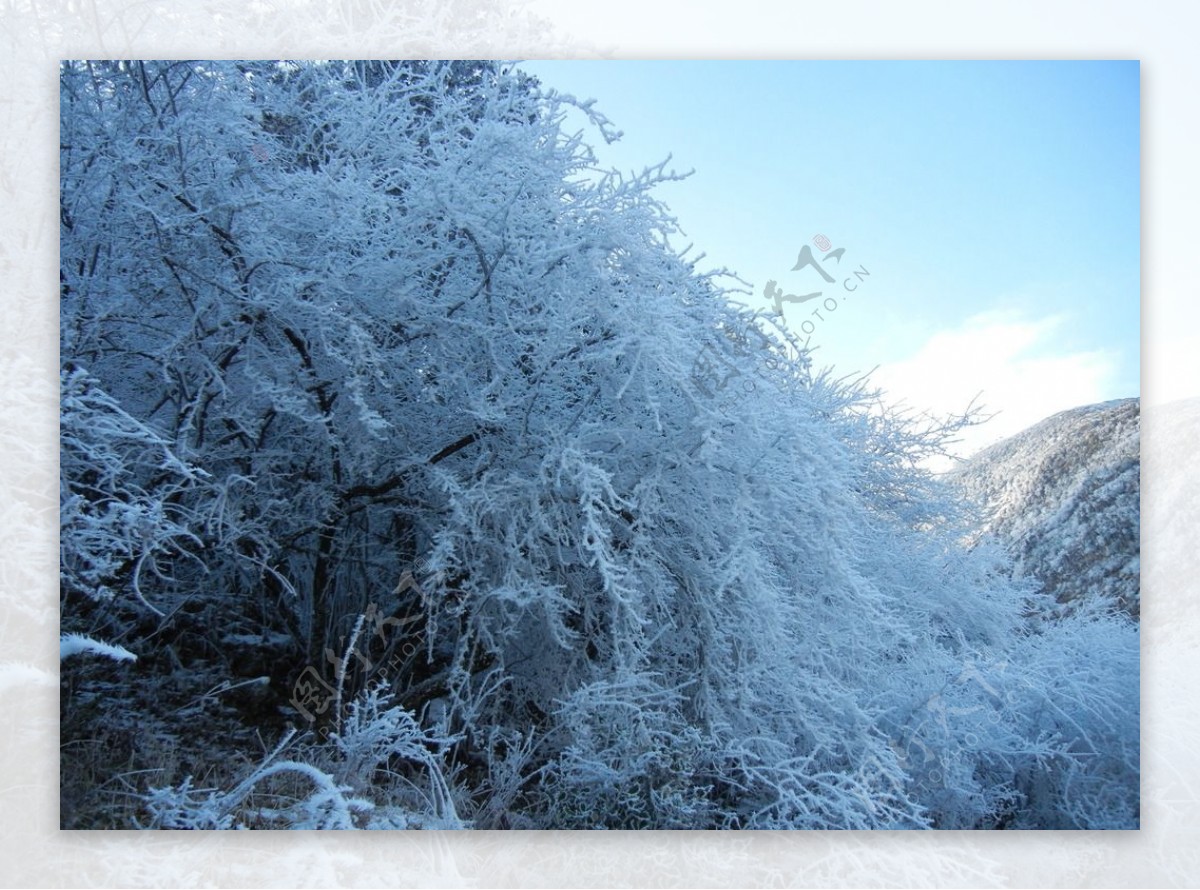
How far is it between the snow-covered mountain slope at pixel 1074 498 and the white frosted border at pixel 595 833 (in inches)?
3.3

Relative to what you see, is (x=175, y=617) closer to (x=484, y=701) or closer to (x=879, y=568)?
(x=484, y=701)

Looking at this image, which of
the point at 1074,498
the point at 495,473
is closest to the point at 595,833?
the point at 495,473

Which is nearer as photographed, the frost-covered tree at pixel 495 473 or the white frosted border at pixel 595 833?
the white frosted border at pixel 595 833

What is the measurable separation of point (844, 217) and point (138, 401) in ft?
8.34

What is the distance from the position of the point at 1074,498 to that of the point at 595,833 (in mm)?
2063

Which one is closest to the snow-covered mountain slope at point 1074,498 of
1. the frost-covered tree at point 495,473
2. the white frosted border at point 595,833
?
the white frosted border at point 595,833

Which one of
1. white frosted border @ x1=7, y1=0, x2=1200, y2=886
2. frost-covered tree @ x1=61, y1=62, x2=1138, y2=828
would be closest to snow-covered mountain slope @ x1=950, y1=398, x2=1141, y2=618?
white frosted border @ x1=7, y1=0, x2=1200, y2=886

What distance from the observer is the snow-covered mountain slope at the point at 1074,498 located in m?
3.11

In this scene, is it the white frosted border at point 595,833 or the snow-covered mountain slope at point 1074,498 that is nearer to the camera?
the white frosted border at point 595,833

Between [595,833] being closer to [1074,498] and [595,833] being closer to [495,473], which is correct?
[495,473]

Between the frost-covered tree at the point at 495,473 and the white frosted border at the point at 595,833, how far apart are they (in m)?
0.09

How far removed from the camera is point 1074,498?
131 inches

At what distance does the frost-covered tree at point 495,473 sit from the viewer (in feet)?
10.0

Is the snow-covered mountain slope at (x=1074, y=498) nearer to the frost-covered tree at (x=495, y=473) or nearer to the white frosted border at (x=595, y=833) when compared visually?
the white frosted border at (x=595, y=833)
